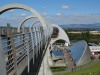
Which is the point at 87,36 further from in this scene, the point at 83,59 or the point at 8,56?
the point at 8,56

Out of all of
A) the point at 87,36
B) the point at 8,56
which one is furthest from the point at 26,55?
the point at 87,36

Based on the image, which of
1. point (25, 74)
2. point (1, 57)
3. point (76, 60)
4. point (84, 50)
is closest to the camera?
point (1, 57)

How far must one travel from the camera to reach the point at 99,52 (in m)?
106

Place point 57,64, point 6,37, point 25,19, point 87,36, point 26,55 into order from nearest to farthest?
point 6,37 < point 26,55 < point 25,19 < point 57,64 < point 87,36

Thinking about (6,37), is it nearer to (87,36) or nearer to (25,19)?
(25,19)

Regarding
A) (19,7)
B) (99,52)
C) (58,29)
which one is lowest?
(99,52)

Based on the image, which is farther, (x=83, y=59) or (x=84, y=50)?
(x=84, y=50)

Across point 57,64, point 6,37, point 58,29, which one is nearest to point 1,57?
point 6,37

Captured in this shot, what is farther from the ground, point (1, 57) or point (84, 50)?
point (1, 57)

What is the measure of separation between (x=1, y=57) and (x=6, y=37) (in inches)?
69.4

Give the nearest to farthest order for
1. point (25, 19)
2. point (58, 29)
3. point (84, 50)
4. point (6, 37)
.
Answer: point (6, 37) → point (25, 19) → point (84, 50) → point (58, 29)

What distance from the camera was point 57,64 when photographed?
241 feet

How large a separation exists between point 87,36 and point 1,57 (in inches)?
6386

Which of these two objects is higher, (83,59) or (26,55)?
(26,55)
